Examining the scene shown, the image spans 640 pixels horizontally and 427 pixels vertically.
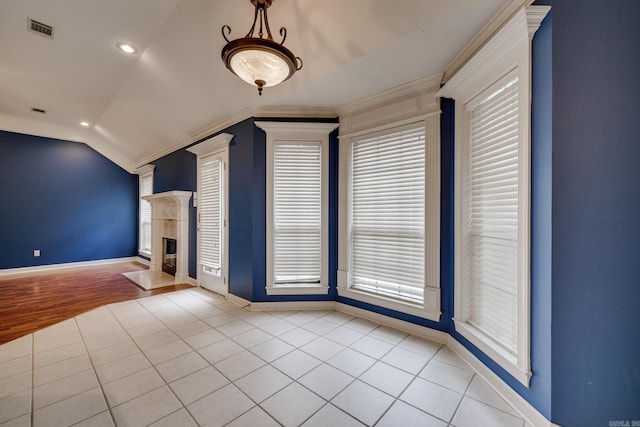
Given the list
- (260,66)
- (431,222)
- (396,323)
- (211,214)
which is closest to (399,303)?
(396,323)

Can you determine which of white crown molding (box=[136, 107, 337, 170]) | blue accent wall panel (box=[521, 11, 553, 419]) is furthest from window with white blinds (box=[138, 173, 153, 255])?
blue accent wall panel (box=[521, 11, 553, 419])

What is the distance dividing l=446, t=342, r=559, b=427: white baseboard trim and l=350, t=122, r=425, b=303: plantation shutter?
580 millimetres

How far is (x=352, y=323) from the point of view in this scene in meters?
2.84

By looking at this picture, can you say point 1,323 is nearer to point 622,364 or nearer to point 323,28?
point 323,28

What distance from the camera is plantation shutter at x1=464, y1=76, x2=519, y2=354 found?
1733mm

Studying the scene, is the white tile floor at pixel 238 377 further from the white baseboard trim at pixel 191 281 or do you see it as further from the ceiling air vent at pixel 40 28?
the ceiling air vent at pixel 40 28

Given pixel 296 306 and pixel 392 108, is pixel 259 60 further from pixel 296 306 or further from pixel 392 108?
pixel 296 306

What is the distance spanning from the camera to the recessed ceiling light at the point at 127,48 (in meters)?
2.81

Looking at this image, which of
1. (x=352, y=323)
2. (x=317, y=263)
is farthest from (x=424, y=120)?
(x=352, y=323)

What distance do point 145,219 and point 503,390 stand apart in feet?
25.4

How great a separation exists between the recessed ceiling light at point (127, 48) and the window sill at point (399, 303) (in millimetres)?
3693


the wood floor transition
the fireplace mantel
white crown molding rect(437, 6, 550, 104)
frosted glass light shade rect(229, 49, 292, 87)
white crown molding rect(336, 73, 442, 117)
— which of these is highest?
white crown molding rect(336, 73, 442, 117)

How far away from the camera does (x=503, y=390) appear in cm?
171

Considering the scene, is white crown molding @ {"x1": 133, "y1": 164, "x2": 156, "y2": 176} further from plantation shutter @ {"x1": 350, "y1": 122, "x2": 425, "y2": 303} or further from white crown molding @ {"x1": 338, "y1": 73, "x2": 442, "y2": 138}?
plantation shutter @ {"x1": 350, "y1": 122, "x2": 425, "y2": 303}
